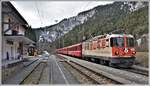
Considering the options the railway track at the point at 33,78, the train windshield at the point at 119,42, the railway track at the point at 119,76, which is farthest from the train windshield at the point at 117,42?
the railway track at the point at 33,78

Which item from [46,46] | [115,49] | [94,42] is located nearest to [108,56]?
[115,49]

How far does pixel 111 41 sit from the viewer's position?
24188 millimetres

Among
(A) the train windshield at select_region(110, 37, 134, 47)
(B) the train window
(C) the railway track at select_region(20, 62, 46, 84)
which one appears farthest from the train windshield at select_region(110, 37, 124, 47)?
(C) the railway track at select_region(20, 62, 46, 84)

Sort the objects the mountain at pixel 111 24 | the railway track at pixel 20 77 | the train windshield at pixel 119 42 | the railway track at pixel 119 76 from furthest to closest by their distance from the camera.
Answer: the mountain at pixel 111 24 < the train windshield at pixel 119 42 < the railway track at pixel 20 77 < the railway track at pixel 119 76

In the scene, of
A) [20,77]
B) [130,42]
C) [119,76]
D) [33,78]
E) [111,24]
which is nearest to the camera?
[119,76]

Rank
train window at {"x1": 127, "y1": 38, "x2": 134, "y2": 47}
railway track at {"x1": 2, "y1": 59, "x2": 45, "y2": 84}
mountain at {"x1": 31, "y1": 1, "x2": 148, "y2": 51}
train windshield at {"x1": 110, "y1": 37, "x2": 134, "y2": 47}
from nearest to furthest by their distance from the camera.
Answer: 1. railway track at {"x1": 2, "y1": 59, "x2": 45, "y2": 84}
2. train windshield at {"x1": 110, "y1": 37, "x2": 134, "y2": 47}
3. train window at {"x1": 127, "y1": 38, "x2": 134, "y2": 47}
4. mountain at {"x1": 31, "y1": 1, "x2": 148, "y2": 51}

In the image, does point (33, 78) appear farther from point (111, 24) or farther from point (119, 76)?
point (111, 24)

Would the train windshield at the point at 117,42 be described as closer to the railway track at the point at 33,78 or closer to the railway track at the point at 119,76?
the railway track at the point at 119,76

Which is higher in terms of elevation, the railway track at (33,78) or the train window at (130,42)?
the train window at (130,42)

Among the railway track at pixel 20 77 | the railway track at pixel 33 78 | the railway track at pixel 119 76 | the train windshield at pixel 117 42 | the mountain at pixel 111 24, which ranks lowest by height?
the railway track at pixel 33 78

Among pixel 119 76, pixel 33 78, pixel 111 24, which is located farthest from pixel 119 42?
pixel 111 24

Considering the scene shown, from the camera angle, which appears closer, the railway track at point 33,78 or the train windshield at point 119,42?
the railway track at point 33,78

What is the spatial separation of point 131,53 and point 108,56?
1799 mm

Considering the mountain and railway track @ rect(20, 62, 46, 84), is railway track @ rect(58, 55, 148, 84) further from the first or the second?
the mountain
